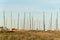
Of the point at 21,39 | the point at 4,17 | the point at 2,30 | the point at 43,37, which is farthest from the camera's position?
the point at 4,17

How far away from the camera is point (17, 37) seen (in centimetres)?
1694

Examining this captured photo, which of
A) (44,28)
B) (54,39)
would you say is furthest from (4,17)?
(54,39)

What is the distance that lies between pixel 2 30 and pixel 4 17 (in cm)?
290

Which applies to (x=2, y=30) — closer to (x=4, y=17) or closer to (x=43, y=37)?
(x=4, y=17)

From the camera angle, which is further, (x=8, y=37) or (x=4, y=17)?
(x=4, y=17)

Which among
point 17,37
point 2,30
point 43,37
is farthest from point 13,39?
point 2,30

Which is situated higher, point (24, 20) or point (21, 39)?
point (24, 20)

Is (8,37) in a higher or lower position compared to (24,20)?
lower

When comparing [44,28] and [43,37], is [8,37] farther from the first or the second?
[44,28]

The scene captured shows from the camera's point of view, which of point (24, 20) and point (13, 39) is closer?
point (13, 39)

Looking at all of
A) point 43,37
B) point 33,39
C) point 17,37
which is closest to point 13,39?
point 17,37

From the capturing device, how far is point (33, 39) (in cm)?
1669

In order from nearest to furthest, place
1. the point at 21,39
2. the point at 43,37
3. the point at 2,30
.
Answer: the point at 21,39 < the point at 43,37 < the point at 2,30

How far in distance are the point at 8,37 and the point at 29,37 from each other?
1926 mm
